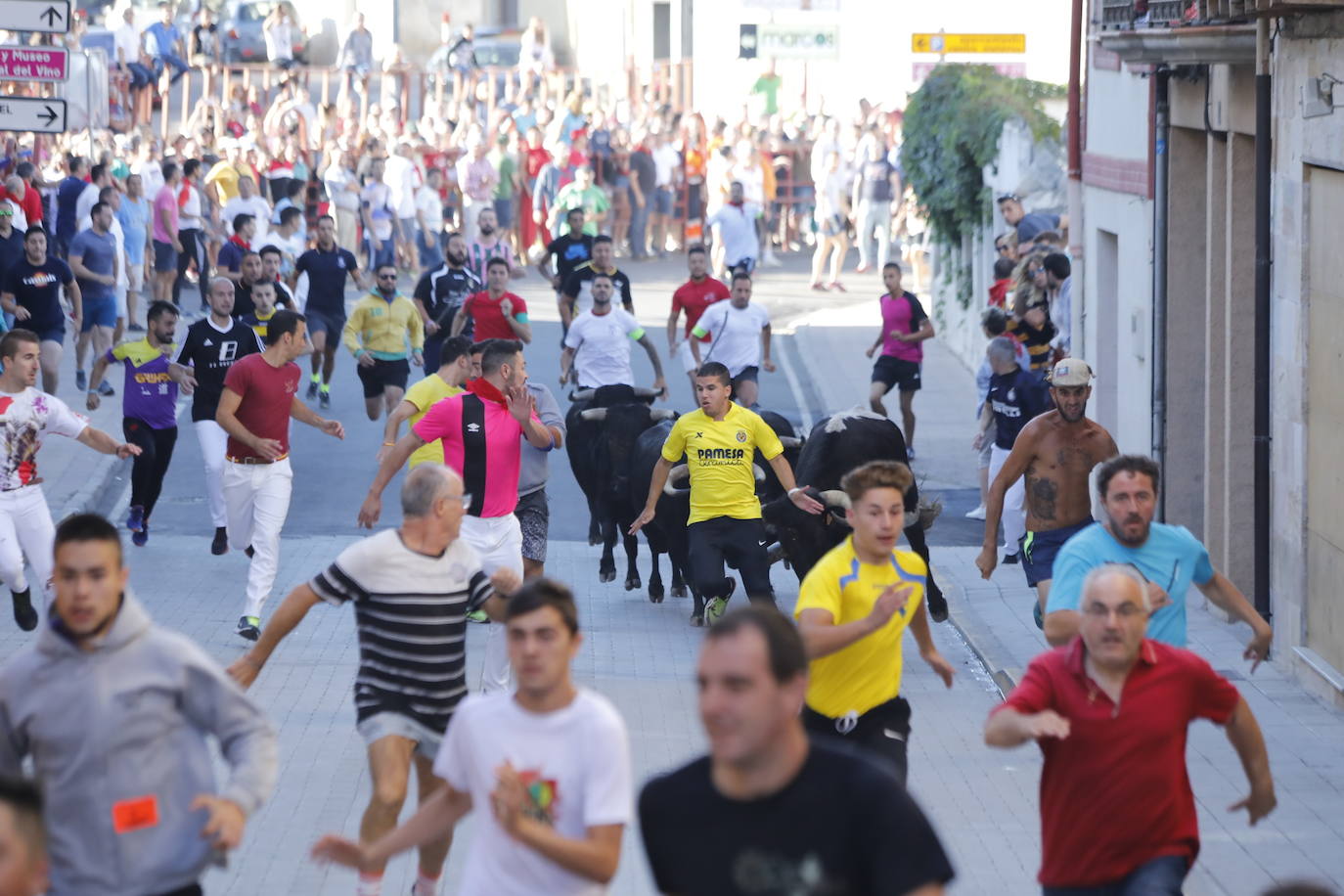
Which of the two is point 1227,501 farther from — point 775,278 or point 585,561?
point 775,278

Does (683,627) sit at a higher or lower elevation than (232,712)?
lower

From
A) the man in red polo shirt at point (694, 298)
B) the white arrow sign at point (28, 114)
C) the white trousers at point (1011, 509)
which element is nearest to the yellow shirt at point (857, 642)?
the white trousers at point (1011, 509)

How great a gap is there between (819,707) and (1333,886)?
2.41 m

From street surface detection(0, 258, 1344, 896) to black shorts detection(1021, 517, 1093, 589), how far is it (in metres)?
0.85

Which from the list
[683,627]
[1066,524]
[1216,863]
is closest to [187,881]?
[1216,863]

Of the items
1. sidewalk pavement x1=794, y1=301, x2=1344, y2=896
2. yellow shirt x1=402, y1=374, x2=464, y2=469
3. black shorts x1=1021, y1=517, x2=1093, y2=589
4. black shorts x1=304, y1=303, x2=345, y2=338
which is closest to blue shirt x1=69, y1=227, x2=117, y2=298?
black shorts x1=304, y1=303, x2=345, y2=338

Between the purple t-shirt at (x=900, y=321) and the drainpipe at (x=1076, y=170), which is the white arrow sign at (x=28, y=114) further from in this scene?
the drainpipe at (x=1076, y=170)

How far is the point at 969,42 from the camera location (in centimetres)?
2691

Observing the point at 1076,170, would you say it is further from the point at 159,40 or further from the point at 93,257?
the point at 159,40

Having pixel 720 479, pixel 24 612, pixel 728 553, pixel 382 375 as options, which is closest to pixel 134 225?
pixel 382 375

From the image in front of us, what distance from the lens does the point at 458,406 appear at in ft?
38.4

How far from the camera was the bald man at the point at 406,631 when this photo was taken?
7723mm

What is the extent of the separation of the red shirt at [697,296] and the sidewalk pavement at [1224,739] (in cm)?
256

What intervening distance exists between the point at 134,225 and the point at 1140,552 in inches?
823
